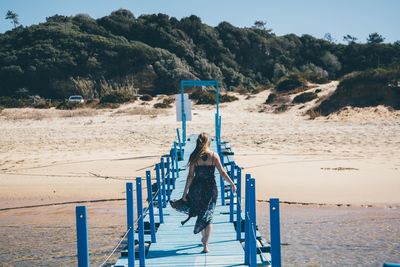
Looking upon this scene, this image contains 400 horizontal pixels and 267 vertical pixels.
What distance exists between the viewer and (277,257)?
482 centimetres

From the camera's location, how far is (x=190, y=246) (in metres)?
7.15

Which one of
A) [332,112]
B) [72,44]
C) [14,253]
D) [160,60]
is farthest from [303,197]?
[72,44]

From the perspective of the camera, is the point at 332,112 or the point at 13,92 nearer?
the point at 332,112

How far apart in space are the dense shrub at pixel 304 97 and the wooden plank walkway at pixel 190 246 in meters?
26.0

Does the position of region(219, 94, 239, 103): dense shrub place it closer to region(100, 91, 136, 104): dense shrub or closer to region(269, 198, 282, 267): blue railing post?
region(100, 91, 136, 104): dense shrub

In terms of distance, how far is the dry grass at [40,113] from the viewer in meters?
35.1

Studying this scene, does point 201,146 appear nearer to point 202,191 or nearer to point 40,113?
point 202,191

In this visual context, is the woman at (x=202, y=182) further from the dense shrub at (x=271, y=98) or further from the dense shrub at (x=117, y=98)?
the dense shrub at (x=117, y=98)

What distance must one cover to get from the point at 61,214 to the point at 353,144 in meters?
12.9

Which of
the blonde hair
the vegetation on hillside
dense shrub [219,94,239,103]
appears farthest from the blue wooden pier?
the vegetation on hillside

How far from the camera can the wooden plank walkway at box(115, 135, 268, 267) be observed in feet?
21.1

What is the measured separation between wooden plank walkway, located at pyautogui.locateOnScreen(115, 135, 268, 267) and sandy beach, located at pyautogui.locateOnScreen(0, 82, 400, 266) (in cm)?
129

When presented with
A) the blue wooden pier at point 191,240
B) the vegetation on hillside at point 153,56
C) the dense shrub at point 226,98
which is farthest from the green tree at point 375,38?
the blue wooden pier at point 191,240

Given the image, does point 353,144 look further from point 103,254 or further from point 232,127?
point 103,254
